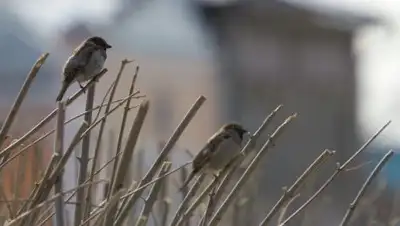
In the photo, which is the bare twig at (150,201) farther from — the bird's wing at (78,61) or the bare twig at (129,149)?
the bird's wing at (78,61)

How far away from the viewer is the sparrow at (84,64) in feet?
4.55

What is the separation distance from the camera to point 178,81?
14.5 meters

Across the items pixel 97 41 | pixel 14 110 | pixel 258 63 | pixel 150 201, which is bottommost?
pixel 150 201

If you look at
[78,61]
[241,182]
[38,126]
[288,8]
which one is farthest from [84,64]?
[288,8]

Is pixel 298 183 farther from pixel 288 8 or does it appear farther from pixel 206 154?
pixel 288 8

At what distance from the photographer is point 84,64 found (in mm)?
1399

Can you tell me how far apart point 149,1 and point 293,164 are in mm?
4484

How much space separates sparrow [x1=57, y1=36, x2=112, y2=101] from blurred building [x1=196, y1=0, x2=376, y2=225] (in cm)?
1087

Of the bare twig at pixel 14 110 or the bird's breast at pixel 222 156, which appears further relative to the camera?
the bird's breast at pixel 222 156

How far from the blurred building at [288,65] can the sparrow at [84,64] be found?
10.9 meters

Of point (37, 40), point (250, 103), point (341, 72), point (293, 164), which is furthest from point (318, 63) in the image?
point (37, 40)

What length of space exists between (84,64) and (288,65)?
12038mm

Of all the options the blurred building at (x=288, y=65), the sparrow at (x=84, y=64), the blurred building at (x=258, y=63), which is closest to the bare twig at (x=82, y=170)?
the sparrow at (x=84, y=64)

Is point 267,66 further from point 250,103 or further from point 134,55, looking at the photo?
point 134,55
